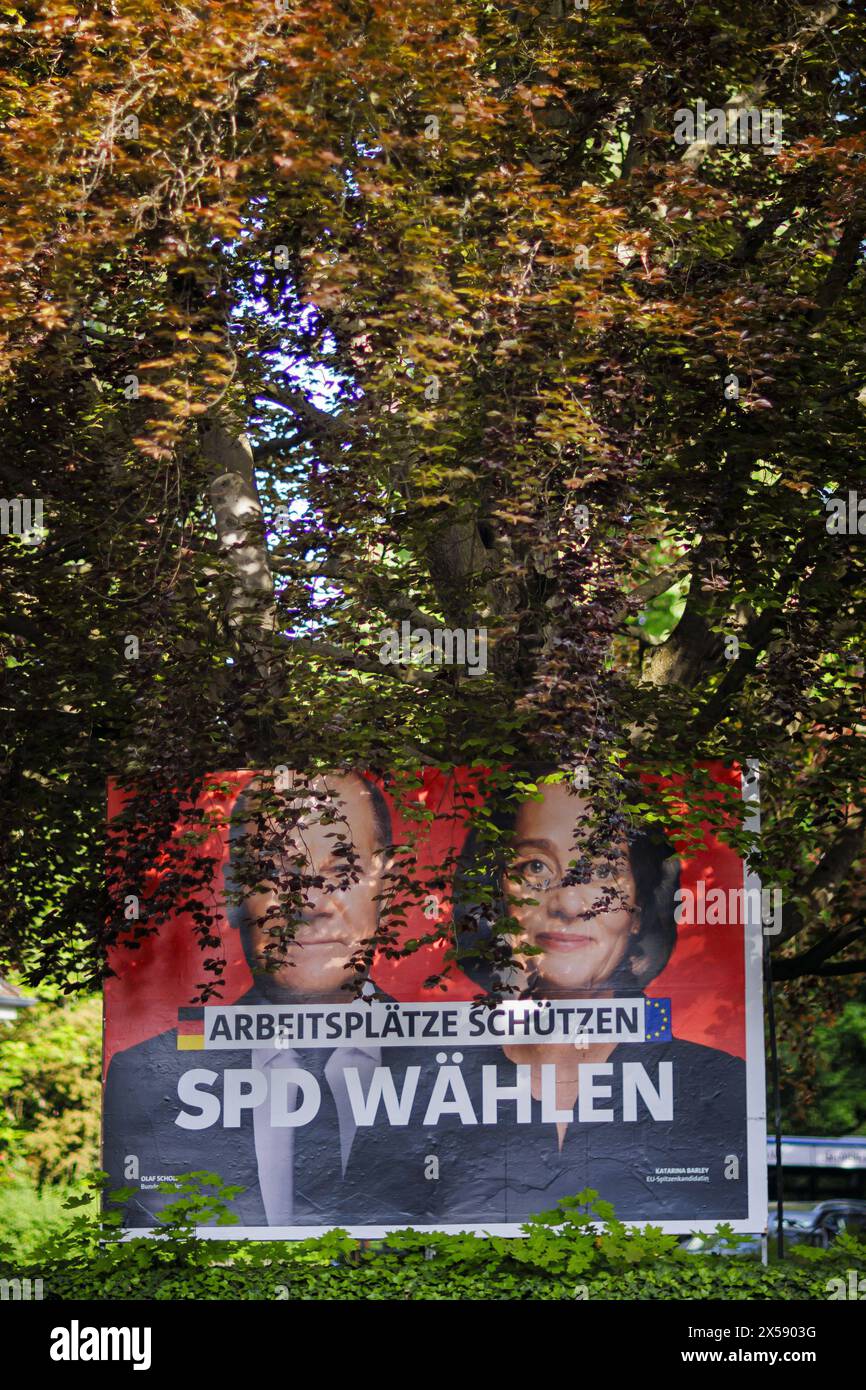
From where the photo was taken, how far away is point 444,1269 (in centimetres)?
1048

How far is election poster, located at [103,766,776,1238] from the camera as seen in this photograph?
39.6 ft

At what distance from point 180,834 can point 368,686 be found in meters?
2.06

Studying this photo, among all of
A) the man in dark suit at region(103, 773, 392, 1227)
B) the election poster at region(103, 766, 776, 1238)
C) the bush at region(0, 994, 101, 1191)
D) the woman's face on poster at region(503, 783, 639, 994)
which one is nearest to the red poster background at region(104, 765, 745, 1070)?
the election poster at region(103, 766, 776, 1238)

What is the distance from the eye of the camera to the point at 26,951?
15.0 m

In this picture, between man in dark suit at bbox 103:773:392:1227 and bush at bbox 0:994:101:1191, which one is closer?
man in dark suit at bbox 103:773:392:1227

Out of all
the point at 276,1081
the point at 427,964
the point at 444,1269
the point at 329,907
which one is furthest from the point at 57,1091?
the point at 444,1269

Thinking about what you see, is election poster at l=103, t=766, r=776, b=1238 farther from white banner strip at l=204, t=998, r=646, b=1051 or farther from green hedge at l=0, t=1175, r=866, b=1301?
green hedge at l=0, t=1175, r=866, b=1301

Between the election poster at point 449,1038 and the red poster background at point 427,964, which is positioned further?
the red poster background at point 427,964

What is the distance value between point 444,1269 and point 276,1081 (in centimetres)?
228

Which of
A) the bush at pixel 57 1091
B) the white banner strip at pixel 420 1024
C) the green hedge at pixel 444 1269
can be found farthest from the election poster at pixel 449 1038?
the bush at pixel 57 1091

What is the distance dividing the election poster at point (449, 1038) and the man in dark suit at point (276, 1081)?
0.05 feet

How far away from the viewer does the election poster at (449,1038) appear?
12.1 m

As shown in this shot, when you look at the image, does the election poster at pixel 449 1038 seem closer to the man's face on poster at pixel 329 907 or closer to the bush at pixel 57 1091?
the man's face on poster at pixel 329 907

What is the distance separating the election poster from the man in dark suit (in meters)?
0.02
